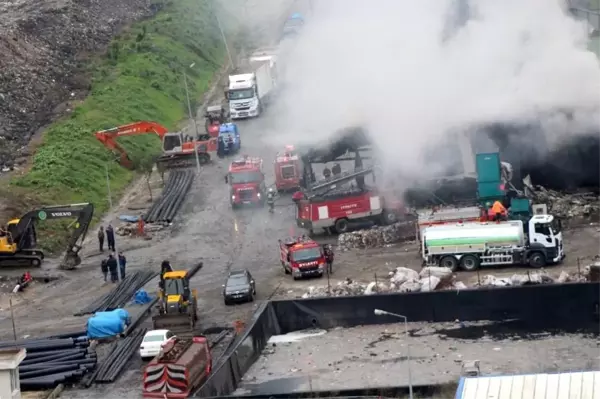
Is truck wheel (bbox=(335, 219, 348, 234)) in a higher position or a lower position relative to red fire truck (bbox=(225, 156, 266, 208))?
lower

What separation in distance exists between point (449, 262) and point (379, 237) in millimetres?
5177

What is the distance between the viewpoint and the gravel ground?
Result: 1491 inches

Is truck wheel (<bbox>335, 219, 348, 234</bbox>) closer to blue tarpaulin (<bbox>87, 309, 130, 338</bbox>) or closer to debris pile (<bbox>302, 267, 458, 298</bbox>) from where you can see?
debris pile (<bbox>302, 267, 458, 298</bbox>)

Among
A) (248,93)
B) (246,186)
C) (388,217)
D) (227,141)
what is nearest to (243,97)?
(248,93)

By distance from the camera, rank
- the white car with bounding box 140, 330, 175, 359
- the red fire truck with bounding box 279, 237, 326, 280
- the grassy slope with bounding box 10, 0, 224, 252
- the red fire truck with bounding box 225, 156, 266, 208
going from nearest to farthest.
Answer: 1. the white car with bounding box 140, 330, 175, 359
2. the red fire truck with bounding box 279, 237, 326, 280
3. the red fire truck with bounding box 225, 156, 266, 208
4. the grassy slope with bounding box 10, 0, 224, 252

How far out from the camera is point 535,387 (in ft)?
89.8

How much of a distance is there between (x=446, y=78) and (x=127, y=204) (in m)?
15.8

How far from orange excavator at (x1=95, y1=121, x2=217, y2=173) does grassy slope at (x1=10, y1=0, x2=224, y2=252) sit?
0.63 meters

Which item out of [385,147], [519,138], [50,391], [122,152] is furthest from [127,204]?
[50,391]

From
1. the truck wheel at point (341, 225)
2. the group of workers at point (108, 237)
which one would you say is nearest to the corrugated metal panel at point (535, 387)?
the truck wheel at point (341, 225)

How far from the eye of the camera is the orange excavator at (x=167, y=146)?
68.4m

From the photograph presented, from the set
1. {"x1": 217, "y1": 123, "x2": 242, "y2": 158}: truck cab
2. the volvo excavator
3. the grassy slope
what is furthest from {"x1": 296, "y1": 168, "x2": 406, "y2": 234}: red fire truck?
{"x1": 217, "y1": 123, "x2": 242, "y2": 158}: truck cab

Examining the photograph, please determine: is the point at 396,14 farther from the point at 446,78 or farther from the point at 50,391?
the point at 50,391

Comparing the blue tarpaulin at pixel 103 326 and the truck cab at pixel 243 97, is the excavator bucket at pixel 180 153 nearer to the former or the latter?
the truck cab at pixel 243 97
